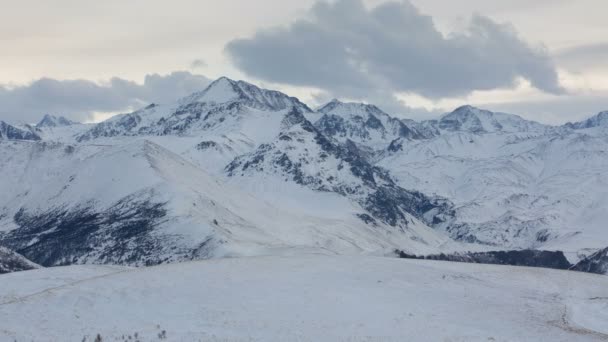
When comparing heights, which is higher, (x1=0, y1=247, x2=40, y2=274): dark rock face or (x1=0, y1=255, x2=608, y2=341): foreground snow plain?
(x1=0, y1=255, x2=608, y2=341): foreground snow plain

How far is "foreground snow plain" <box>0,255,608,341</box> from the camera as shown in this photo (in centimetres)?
4966

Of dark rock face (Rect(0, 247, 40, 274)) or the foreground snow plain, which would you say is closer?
the foreground snow plain

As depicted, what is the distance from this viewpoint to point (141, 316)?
176ft

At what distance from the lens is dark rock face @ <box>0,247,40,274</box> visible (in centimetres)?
12424

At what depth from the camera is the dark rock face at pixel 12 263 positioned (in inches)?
4891

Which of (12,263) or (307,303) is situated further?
(12,263)

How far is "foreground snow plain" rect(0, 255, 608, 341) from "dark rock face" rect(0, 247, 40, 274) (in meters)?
49.0

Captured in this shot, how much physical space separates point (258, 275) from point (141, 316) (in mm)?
15575

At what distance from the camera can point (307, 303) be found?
58.3 m

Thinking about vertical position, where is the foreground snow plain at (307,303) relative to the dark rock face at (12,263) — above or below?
above

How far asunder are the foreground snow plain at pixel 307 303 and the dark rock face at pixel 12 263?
4897 centimetres

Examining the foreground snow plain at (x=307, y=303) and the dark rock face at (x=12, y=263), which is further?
the dark rock face at (x=12, y=263)

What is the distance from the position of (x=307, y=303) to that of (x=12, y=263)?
8525cm

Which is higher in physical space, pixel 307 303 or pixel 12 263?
pixel 307 303
